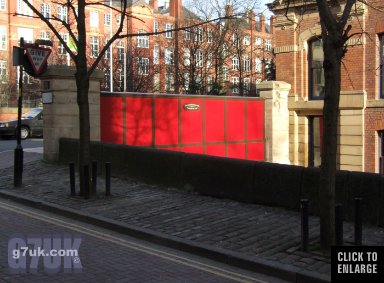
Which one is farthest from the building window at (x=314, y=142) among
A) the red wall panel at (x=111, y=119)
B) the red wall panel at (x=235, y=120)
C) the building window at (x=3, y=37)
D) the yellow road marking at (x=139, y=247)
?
the building window at (x=3, y=37)

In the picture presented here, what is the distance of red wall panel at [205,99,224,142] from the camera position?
1969 cm

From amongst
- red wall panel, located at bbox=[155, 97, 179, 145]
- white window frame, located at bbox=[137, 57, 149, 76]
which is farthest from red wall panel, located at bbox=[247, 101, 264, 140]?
white window frame, located at bbox=[137, 57, 149, 76]

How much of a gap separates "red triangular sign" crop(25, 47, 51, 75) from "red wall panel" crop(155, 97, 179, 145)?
5.97 m

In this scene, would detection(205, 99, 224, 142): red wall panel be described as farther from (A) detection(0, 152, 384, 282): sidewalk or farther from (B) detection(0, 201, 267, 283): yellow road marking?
(B) detection(0, 201, 267, 283): yellow road marking

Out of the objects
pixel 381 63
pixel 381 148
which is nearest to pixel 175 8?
pixel 381 63

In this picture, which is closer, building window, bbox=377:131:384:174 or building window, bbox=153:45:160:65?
building window, bbox=377:131:384:174

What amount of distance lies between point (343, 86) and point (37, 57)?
11631 millimetres

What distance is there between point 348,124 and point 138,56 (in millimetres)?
32323

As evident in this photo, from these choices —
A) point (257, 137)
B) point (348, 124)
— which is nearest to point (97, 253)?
point (348, 124)

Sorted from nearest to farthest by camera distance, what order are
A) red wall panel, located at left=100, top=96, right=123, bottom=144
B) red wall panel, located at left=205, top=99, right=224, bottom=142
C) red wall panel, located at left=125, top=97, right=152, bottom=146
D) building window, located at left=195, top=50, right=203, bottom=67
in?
red wall panel, located at left=100, top=96, right=123, bottom=144 < red wall panel, located at left=125, top=97, right=152, bottom=146 < red wall panel, located at left=205, top=99, right=224, bottom=142 < building window, located at left=195, top=50, right=203, bottom=67

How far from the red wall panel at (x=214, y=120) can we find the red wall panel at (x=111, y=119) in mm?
4234

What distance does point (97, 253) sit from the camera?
22.0 feet

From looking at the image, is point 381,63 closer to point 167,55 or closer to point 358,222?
point 358,222

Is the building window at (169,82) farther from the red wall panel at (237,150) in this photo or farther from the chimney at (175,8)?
the red wall panel at (237,150)
